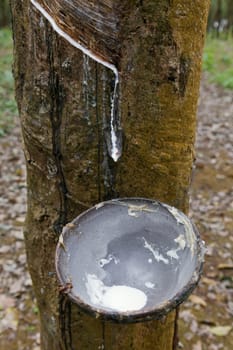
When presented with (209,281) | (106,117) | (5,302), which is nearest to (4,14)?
(5,302)

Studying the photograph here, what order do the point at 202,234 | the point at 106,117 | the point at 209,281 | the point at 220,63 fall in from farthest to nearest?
1. the point at 220,63
2. the point at 202,234
3. the point at 209,281
4. the point at 106,117

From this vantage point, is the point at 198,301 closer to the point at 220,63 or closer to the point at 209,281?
the point at 209,281

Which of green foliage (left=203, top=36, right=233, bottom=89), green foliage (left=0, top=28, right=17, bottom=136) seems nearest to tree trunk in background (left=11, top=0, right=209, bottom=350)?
green foliage (left=0, top=28, right=17, bottom=136)

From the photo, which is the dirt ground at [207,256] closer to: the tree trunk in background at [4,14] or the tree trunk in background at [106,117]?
the tree trunk in background at [106,117]

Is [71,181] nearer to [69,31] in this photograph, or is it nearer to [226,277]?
[69,31]

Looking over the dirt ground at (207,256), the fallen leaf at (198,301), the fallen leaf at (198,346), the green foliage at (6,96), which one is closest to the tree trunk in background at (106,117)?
the fallen leaf at (198,346)

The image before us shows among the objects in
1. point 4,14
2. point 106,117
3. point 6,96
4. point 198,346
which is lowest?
point 198,346

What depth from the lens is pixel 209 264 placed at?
3992mm

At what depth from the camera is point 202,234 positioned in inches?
173

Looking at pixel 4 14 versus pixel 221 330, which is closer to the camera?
pixel 221 330

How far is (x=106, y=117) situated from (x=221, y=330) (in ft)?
7.76

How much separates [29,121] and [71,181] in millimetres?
278

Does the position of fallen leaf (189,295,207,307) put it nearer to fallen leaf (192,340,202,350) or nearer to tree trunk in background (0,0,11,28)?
fallen leaf (192,340,202,350)

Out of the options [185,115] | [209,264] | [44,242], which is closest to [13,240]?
[209,264]
